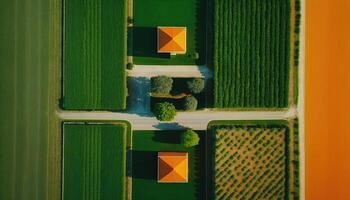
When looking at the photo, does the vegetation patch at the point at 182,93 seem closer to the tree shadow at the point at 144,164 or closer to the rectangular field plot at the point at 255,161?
the rectangular field plot at the point at 255,161

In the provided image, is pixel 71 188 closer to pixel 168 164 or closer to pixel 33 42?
pixel 168 164

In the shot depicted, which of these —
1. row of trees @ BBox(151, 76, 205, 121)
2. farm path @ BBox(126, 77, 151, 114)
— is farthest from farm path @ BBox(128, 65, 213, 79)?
row of trees @ BBox(151, 76, 205, 121)

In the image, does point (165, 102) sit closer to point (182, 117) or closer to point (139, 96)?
point (182, 117)

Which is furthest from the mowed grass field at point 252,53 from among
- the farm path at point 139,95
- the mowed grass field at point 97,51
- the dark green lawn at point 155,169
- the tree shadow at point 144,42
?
the mowed grass field at point 97,51

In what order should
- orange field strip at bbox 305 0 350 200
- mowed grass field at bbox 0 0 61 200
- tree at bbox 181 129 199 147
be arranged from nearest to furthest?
tree at bbox 181 129 199 147, mowed grass field at bbox 0 0 61 200, orange field strip at bbox 305 0 350 200

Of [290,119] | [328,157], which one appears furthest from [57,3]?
[328,157]

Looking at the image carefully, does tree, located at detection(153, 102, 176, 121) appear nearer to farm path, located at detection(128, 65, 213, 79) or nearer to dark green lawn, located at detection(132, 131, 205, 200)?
dark green lawn, located at detection(132, 131, 205, 200)

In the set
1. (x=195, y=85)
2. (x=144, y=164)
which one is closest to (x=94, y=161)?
(x=144, y=164)
